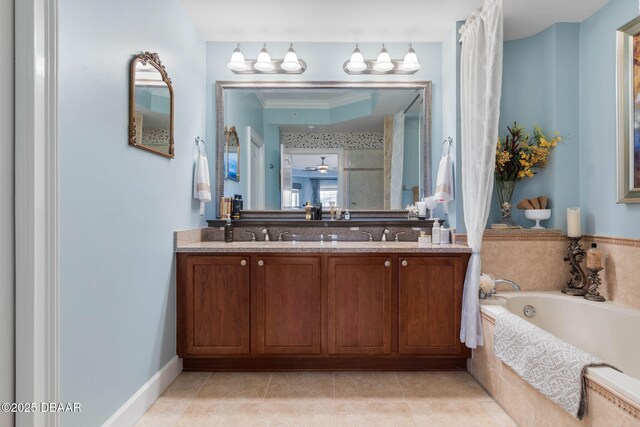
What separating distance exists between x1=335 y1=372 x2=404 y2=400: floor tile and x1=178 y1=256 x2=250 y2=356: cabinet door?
2.22 feet

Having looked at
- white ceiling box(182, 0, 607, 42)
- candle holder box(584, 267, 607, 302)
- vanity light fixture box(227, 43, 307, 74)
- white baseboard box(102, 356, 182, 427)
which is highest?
white ceiling box(182, 0, 607, 42)

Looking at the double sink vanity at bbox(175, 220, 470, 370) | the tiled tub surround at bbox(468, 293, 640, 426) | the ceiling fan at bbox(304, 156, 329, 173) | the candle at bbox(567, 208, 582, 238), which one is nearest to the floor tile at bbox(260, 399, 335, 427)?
the double sink vanity at bbox(175, 220, 470, 370)

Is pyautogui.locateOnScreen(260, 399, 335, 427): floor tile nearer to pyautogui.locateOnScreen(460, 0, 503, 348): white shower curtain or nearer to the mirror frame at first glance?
pyautogui.locateOnScreen(460, 0, 503, 348): white shower curtain

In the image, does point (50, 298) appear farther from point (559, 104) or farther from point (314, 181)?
point (559, 104)

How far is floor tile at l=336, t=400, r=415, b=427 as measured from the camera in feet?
6.07

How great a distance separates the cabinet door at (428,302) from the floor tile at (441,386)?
183 mm

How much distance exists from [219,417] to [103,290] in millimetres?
956

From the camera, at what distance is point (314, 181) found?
2.94 m

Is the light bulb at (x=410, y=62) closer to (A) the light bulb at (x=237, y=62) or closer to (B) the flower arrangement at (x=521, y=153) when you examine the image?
(B) the flower arrangement at (x=521, y=153)

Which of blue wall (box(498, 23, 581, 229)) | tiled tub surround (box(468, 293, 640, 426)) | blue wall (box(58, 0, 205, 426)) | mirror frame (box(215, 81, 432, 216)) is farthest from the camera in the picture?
mirror frame (box(215, 81, 432, 216))

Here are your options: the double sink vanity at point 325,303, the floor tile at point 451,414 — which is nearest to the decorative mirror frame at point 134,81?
the double sink vanity at point 325,303

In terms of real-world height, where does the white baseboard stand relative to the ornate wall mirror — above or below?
below

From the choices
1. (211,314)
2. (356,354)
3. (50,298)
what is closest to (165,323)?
(211,314)

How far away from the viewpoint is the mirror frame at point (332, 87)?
286 cm
